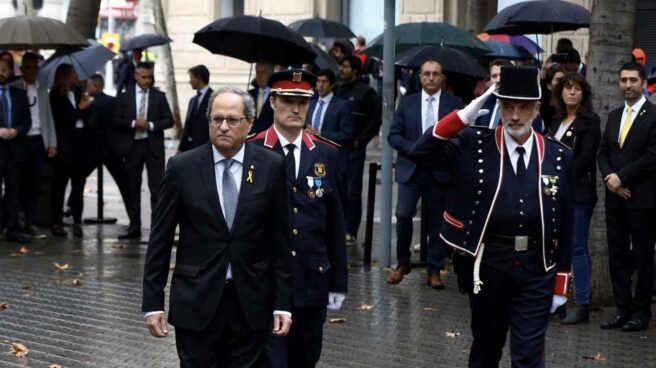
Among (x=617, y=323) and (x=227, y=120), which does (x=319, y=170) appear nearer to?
(x=227, y=120)

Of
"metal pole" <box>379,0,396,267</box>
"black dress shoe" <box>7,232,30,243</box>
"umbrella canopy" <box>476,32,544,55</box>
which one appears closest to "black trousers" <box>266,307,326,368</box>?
"metal pole" <box>379,0,396,267</box>

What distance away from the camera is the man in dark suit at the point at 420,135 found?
1236cm

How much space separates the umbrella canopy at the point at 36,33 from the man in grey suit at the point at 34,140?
1.19 feet

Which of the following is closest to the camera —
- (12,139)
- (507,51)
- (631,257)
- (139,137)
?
(631,257)

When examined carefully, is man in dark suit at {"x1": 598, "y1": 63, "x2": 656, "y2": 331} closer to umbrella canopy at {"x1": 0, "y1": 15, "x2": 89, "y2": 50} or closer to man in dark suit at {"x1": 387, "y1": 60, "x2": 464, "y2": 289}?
man in dark suit at {"x1": 387, "y1": 60, "x2": 464, "y2": 289}

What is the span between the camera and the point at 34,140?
1577 cm

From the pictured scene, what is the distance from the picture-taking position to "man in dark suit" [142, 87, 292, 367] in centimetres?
629

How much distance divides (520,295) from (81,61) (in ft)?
36.1

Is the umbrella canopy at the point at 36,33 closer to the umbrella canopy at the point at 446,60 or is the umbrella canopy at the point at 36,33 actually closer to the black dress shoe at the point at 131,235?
the black dress shoe at the point at 131,235

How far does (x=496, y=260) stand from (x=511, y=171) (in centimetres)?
50

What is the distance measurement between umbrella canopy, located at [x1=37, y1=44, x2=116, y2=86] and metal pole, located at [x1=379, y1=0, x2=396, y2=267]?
178 inches

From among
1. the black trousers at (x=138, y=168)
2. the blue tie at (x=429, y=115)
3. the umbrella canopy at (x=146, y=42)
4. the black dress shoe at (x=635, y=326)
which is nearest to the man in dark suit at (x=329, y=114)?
the black trousers at (x=138, y=168)

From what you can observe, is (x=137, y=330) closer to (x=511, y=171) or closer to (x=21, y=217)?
(x=511, y=171)

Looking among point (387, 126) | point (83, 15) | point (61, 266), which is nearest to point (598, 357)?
point (387, 126)
